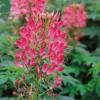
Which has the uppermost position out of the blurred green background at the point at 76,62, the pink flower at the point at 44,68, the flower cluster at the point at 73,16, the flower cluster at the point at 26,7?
the flower cluster at the point at 26,7

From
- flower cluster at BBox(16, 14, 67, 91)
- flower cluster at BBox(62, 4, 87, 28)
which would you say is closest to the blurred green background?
flower cluster at BBox(62, 4, 87, 28)

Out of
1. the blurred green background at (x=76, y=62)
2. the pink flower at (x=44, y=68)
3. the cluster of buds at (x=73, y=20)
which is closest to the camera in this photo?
the pink flower at (x=44, y=68)

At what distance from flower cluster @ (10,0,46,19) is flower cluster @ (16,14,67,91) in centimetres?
84

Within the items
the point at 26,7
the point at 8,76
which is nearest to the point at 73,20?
the point at 26,7

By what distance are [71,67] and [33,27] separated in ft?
5.97

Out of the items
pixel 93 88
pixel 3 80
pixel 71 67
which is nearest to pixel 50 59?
pixel 3 80

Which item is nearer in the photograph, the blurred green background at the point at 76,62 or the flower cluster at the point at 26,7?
the blurred green background at the point at 76,62

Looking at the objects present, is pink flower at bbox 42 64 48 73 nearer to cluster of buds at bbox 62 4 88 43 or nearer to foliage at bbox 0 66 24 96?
foliage at bbox 0 66 24 96

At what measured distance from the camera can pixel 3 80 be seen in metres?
3.86

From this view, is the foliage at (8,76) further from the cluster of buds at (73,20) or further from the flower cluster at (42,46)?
the cluster of buds at (73,20)

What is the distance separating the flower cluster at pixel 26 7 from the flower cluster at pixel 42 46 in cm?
84

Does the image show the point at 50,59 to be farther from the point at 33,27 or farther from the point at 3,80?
the point at 3,80

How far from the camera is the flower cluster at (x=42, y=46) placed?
11.2 ft

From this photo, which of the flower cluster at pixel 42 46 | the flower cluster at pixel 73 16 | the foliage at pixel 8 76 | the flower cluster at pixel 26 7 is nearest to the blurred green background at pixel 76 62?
the foliage at pixel 8 76
